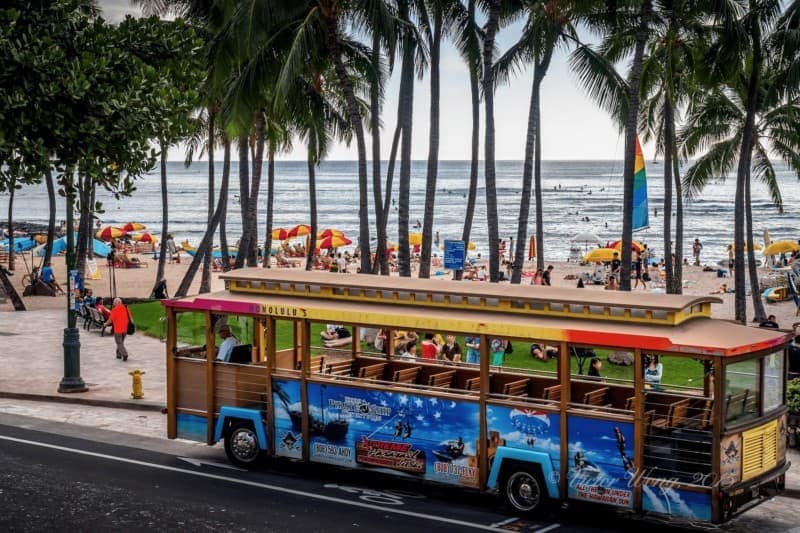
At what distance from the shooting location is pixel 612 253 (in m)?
49.9

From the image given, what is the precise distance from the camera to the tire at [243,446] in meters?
15.3

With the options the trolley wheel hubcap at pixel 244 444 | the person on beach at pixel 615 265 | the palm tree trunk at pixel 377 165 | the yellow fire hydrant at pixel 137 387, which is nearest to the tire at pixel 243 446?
the trolley wheel hubcap at pixel 244 444

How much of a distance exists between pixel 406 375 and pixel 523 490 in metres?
2.97

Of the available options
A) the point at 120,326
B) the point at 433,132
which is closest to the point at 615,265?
the point at 433,132

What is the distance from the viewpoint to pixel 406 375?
600 inches

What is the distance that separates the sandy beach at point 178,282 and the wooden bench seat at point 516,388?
21.0 metres

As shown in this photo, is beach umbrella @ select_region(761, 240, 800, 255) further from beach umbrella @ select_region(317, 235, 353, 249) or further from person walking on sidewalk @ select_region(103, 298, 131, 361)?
person walking on sidewalk @ select_region(103, 298, 131, 361)

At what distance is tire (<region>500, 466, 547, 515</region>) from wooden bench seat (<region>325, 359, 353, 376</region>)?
140 inches

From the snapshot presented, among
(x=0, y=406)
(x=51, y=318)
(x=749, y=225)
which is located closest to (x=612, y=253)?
(x=749, y=225)

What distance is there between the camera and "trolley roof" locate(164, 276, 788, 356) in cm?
1188

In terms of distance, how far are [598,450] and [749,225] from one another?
86.7ft

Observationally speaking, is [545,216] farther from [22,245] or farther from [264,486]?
[264,486]

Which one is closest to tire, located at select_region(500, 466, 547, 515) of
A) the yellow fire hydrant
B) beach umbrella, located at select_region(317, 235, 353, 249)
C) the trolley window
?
the trolley window

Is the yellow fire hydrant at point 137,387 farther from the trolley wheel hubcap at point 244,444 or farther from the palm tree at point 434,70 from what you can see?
the palm tree at point 434,70
